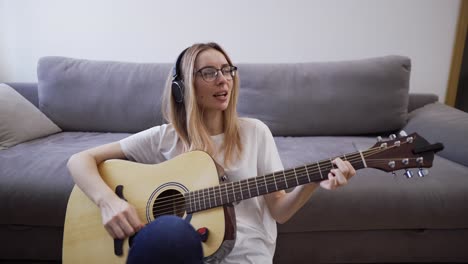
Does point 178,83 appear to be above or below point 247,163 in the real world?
above

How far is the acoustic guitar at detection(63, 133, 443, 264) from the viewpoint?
0.71 metres

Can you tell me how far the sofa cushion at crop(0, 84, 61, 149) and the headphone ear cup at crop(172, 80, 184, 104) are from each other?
3.44 ft

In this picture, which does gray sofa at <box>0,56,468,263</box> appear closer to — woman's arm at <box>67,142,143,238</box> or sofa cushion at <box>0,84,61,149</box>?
sofa cushion at <box>0,84,61,149</box>

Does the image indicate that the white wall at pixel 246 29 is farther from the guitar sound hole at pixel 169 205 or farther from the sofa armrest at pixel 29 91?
the guitar sound hole at pixel 169 205

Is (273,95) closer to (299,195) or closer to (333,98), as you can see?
(333,98)

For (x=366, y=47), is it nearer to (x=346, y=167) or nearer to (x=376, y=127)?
(x=376, y=127)

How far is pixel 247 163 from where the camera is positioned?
0.87 metres

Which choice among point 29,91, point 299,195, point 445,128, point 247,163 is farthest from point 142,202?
point 29,91

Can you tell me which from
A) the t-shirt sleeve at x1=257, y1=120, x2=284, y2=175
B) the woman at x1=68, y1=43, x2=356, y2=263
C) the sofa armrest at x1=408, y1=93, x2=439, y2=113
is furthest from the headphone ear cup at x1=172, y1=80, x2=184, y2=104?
the sofa armrest at x1=408, y1=93, x2=439, y2=113

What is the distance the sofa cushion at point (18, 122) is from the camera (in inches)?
56.6

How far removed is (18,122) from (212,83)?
1.24 metres

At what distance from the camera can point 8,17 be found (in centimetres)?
198

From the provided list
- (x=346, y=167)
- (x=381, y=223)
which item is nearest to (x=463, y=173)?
(x=381, y=223)

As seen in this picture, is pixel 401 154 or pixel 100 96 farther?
pixel 100 96
